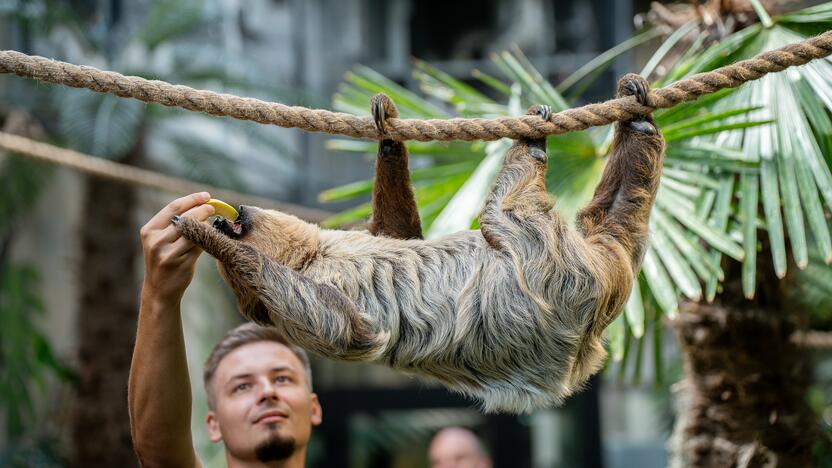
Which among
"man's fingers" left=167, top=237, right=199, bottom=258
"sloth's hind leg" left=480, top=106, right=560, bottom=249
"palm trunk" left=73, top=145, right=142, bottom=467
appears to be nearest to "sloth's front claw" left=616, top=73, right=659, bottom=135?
"sloth's hind leg" left=480, top=106, right=560, bottom=249

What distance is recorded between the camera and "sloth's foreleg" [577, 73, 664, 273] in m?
2.88

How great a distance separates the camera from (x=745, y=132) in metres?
3.63

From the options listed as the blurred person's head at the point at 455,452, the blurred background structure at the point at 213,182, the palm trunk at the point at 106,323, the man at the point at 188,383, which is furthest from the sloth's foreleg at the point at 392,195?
the palm trunk at the point at 106,323

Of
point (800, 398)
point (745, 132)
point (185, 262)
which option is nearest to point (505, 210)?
point (185, 262)

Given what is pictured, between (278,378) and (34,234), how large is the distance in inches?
290

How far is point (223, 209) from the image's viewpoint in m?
2.67

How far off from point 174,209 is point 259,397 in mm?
807

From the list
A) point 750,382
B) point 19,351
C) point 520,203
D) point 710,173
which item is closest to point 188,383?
point 520,203

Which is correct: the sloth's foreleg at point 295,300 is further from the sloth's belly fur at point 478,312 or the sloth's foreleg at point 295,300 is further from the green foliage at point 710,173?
the green foliage at point 710,173

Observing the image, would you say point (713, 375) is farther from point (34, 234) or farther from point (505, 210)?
point (34, 234)

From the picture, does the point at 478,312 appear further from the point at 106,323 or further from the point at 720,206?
the point at 106,323

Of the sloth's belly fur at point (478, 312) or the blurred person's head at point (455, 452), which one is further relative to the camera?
the blurred person's head at point (455, 452)

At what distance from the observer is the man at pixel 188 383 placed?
2.44m

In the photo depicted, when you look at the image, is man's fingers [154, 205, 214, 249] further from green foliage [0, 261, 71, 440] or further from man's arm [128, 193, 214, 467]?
green foliage [0, 261, 71, 440]
